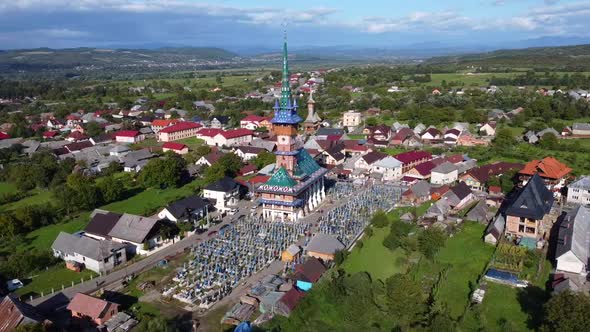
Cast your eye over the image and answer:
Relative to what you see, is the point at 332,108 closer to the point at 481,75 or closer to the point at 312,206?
the point at 312,206

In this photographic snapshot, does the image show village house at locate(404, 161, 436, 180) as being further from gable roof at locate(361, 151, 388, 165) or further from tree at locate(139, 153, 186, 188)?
tree at locate(139, 153, 186, 188)

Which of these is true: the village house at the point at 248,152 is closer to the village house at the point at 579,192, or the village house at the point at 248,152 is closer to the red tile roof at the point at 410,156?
the red tile roof at the point at 410,156

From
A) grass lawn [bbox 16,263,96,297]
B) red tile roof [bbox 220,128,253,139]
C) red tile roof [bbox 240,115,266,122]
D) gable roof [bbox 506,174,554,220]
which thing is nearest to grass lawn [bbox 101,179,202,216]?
grass lawn [bbox 16,263,96,297]

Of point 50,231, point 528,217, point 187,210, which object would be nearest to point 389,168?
point 528,217

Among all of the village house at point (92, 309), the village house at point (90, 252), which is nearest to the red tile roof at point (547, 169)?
the village house at point (90, 252)

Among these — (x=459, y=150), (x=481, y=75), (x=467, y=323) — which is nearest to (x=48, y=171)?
(x=467, y=323)

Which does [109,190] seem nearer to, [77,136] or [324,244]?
[324,244]
